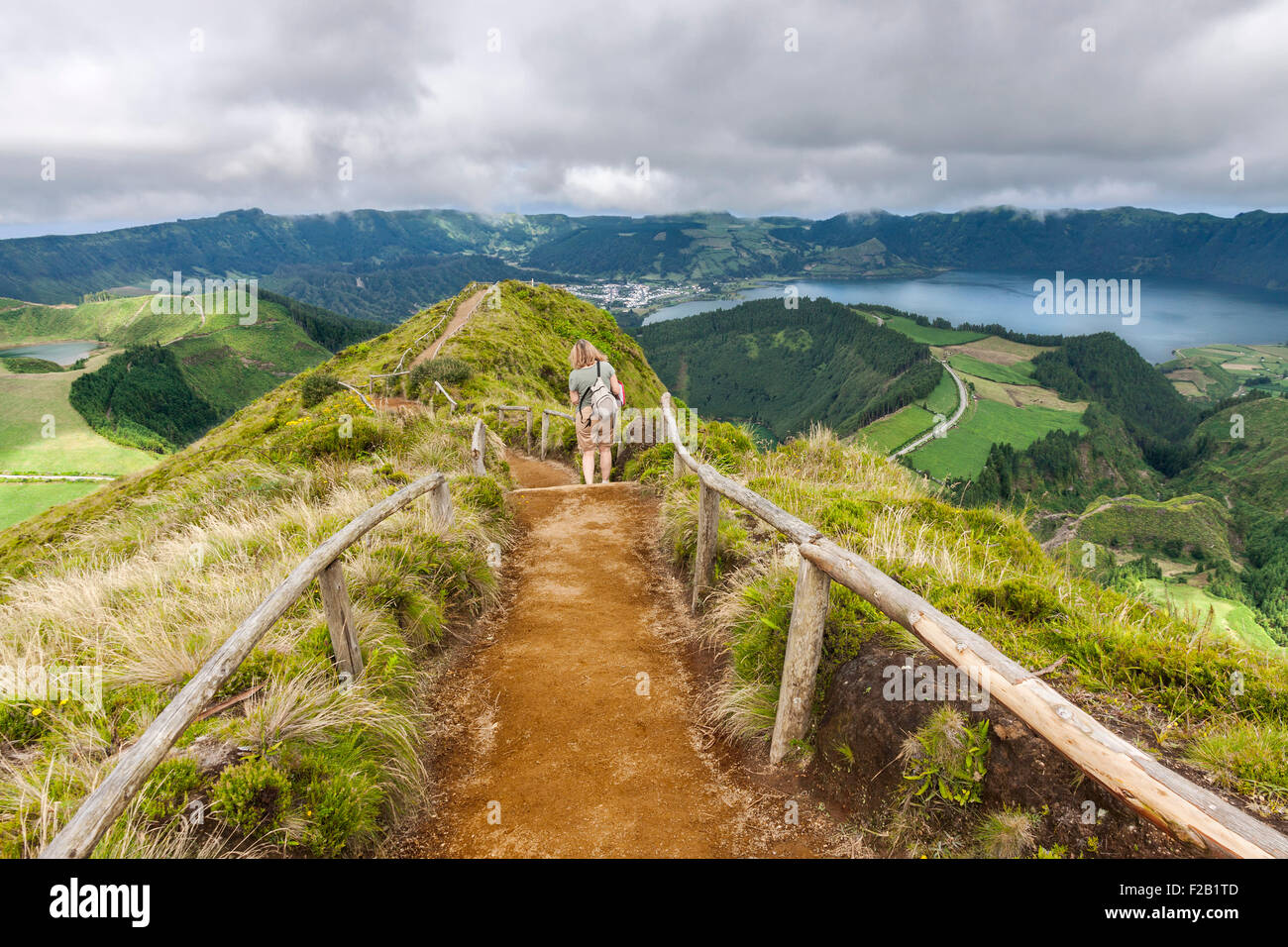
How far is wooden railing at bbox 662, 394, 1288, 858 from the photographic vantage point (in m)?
1.89

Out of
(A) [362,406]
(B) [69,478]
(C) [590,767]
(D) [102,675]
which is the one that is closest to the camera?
(D) [102,675]

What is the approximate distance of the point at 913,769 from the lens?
10.6 ft

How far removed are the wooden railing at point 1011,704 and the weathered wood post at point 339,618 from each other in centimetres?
313

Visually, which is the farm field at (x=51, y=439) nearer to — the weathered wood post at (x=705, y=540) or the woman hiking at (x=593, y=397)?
the woman hiking at (x=593, y=397)

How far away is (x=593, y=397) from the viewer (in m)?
10.1

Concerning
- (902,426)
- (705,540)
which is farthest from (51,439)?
(902,426)

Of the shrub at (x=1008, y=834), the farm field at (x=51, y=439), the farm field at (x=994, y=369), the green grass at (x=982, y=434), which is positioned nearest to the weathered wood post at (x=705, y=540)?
the shrub at (x=1008, y=834)

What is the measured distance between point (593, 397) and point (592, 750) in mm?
6590

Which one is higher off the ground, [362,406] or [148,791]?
[362,406]

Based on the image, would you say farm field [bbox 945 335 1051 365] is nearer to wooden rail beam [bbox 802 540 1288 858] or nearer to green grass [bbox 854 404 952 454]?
green grass [bbox 854 404 952 454]

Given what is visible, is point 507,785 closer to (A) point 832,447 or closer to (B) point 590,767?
(B) point 590,767
